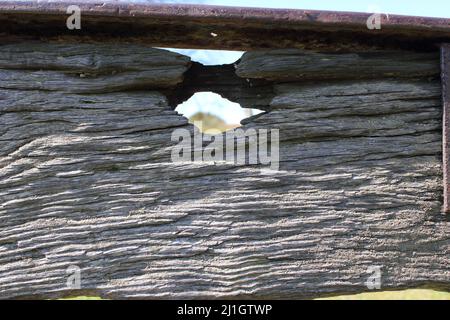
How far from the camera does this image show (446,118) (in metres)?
2.54

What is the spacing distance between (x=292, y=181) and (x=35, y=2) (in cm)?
128

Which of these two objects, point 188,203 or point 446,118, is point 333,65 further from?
point 188,203

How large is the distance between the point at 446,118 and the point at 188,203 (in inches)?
45.7

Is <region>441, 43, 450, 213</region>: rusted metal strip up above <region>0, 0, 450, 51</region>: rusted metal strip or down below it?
below

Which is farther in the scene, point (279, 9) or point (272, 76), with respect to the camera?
point (272, 76)

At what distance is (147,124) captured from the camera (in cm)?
252

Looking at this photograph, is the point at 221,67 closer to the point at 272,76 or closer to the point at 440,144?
the point at 272,76

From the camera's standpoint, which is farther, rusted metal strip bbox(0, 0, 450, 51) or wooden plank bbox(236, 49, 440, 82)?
wooden plank bbox(236, 49, 440, 82)

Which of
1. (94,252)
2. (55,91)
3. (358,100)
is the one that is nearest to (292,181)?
(358,100)

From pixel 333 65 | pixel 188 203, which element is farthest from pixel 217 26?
pixel 188 203

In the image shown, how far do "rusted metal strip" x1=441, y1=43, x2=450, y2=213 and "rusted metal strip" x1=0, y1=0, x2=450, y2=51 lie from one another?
0.30 feet

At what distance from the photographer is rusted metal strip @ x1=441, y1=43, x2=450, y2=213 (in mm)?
2523

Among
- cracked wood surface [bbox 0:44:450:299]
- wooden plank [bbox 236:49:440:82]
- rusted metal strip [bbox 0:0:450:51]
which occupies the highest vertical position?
rusted metal strip [bbox 0:0:450:51]

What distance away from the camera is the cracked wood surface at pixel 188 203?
2471 millimetres
